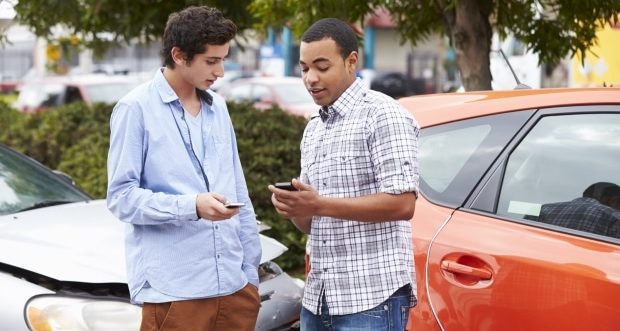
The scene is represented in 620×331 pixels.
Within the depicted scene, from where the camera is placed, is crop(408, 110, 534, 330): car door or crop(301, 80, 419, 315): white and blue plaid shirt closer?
crop(301, 80, 419, 315): white and blue plaid shirt

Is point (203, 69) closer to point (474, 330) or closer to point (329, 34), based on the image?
point (329, 34)

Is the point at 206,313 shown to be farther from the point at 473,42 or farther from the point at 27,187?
the point at 473,42

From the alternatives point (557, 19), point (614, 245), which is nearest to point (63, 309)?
point (614, 245)

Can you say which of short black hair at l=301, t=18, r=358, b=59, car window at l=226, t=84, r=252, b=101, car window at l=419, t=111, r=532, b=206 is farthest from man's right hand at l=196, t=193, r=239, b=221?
car window at l=226, t=84, r=252, b=101

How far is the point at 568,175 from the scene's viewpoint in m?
3.27

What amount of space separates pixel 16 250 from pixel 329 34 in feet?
5.91

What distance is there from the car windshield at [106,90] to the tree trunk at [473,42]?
10170mm

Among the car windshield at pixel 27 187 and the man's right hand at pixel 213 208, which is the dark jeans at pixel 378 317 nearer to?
the man's right hand at pixel 213 208

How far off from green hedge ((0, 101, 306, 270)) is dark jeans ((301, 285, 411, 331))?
3.92m

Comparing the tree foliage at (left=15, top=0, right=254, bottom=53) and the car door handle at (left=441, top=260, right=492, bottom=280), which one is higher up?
the tree foliage at (left=15, top=0, right=254, bottom=53)

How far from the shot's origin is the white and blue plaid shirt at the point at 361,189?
270cm

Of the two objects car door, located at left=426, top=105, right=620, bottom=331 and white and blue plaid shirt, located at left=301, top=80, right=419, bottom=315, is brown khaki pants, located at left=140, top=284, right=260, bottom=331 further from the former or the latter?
car door, located at left=426, top=105, right=620, bottom=331

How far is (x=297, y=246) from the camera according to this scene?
270 inches

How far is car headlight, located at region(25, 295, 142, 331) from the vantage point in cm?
357
